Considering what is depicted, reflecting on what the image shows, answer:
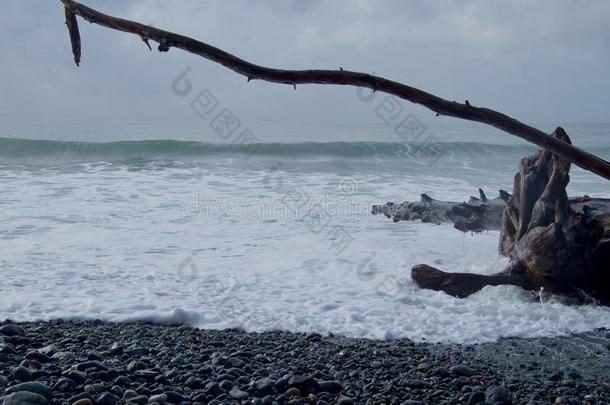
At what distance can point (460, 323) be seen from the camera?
4.94 metres

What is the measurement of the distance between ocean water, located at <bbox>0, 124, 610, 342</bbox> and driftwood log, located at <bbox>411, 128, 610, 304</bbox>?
16 cm

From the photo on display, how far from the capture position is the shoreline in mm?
3143

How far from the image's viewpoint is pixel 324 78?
7.14ft

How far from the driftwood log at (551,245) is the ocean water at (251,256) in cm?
16

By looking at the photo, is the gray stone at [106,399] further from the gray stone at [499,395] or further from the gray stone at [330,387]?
the gray stone at [499,395]

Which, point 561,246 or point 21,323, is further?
point 561,246

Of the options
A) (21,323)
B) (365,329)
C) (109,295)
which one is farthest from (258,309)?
(21,323)

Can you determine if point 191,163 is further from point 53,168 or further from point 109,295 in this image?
point 109,295

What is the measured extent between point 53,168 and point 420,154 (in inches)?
502

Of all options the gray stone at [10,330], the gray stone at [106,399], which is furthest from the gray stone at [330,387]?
the gray stone at [10,330]

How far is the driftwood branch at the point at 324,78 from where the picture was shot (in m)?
2.13

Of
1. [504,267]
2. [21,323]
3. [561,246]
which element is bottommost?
[21,323]

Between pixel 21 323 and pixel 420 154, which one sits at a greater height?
pixel 420 154

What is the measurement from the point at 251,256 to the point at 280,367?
3637 millimetres
